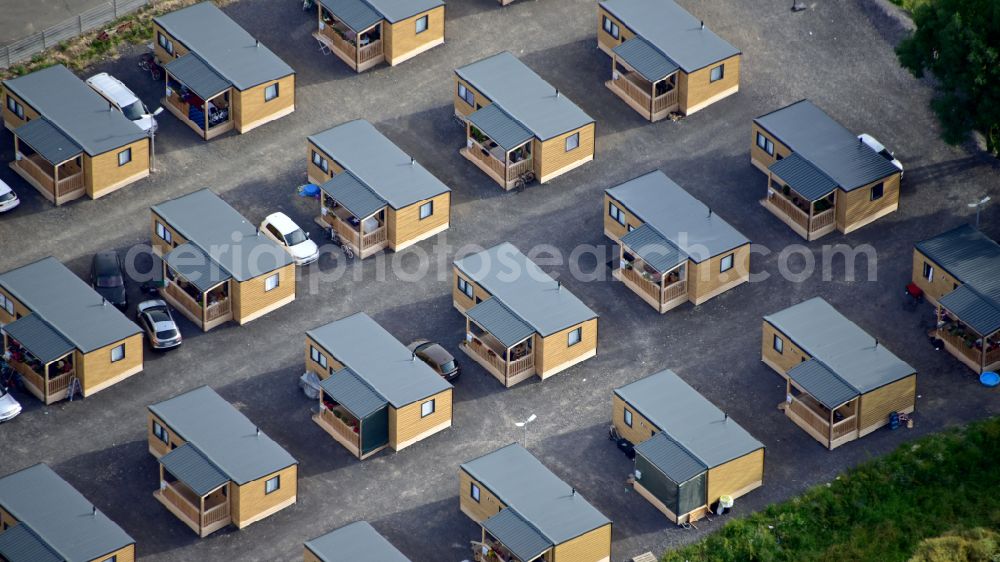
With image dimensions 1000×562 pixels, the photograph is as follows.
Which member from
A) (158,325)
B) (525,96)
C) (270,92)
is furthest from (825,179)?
(158,325)

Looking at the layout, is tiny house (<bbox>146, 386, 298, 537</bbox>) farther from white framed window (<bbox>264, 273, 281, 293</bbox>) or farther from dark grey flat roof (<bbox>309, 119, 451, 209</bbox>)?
dark grey flat roof (<bbox>309, 119, 451, 209</bbox>)

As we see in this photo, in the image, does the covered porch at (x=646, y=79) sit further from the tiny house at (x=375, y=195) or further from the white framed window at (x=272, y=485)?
the white framed window at (x=272, y=485)

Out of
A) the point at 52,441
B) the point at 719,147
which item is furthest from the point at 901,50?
the point at 52,441

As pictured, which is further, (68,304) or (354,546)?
(68,304)

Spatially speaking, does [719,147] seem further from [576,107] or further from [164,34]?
[164,34]

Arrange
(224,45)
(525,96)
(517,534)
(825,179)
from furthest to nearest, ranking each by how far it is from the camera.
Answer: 1. (224,45)
2. (525,96)
3. (825,179)
4. (517,534)

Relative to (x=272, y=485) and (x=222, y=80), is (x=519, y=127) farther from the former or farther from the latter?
(x=272, y=485)

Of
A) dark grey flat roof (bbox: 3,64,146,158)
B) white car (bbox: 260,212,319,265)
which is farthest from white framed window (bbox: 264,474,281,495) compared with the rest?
dark grey flat roof (bbox: 3,64,146,158)
